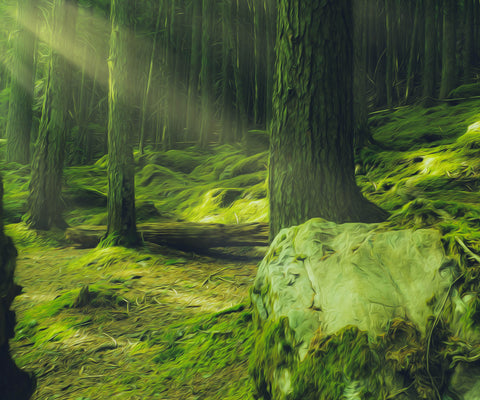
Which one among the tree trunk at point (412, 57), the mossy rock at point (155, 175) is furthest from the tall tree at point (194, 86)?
the tree trunk at point (412, 57)

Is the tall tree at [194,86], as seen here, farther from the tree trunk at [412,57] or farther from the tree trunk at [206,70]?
Answer: the tree trunk at [412,57]

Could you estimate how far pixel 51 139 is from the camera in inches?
→ 376

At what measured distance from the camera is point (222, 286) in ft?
17.4

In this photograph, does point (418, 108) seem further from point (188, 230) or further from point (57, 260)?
point (57, 260)

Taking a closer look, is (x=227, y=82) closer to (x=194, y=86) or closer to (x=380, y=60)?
(x=194, y=86)

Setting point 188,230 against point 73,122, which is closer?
point 188,230

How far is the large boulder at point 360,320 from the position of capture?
192 centimetres

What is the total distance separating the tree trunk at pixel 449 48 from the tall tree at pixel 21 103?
1476cm

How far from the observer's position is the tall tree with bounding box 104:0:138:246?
724 centimetres

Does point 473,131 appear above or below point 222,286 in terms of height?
above

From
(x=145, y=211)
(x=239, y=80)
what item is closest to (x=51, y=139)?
(x=145, y=211)

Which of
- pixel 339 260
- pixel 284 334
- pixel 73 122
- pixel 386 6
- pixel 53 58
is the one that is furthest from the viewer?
pixel 73 122

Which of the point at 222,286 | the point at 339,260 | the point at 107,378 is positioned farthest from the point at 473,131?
the point at 107,378

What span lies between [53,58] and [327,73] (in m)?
7.91
